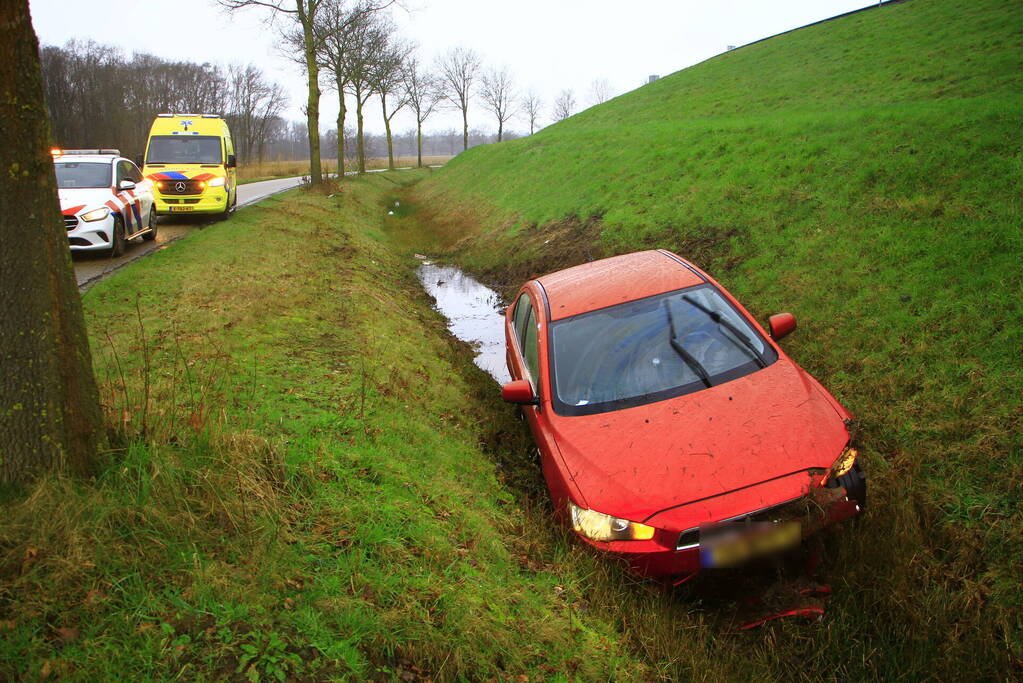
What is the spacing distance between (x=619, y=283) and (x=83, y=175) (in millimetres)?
11693

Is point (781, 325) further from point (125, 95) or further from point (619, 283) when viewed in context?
point (125, 95)

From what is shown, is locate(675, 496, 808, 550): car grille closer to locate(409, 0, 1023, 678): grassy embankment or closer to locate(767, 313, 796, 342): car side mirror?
locate(409, 0, 1023, 678): grassy embankment

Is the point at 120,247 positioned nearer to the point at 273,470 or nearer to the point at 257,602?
the point at 273,470

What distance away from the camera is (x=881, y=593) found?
12.1ft

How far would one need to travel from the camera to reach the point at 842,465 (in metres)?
3.87

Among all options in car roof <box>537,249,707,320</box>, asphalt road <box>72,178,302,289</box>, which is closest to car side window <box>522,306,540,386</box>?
car roof <box>537,249,707,320</box>

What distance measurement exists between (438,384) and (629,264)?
8.69ft

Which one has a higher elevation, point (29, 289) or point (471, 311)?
point (29, 289)

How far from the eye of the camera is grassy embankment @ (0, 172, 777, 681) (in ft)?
8.67

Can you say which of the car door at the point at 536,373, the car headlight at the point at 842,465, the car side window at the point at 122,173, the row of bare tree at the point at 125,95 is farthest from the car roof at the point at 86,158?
the row of bare tree at the point at 125,95

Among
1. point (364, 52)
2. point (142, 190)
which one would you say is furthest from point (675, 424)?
point (364, 52)

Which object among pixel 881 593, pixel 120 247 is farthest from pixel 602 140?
pixel 881 593

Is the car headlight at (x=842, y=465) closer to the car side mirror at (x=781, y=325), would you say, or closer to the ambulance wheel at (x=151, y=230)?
the car side mirror at (x=781, y=325)

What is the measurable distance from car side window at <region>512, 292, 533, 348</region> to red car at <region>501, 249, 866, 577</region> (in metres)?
0.34
